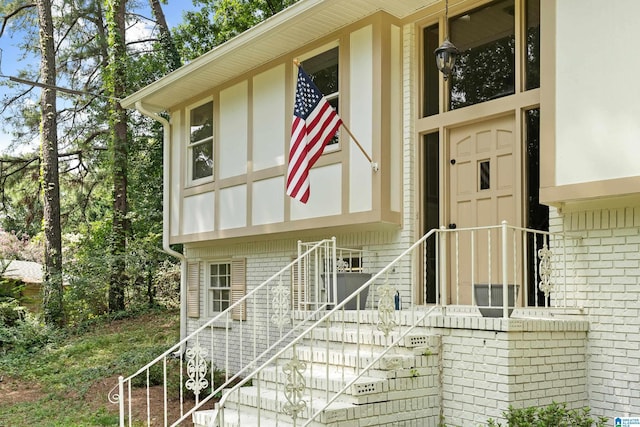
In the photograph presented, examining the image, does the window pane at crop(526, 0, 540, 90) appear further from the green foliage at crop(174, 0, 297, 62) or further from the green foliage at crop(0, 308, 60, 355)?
the green foliage at crop(0, 308, 60, 355)

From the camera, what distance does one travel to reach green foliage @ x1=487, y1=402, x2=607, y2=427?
509cm

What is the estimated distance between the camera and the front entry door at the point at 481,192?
23.0 ft

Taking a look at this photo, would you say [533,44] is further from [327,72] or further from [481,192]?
[327,72]

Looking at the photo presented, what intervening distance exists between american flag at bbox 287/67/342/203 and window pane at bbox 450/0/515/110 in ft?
5.04

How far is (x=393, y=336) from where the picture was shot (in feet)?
20.0

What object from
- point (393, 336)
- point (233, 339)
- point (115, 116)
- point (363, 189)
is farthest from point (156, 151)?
point (393, 336)

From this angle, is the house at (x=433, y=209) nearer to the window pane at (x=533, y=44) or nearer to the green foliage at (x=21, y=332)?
the window pane at (x=533, y=44)

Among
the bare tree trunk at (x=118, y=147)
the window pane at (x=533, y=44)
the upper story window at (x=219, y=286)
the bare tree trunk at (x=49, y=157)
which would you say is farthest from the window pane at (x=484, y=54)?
the bare tree trunk at (x=49, y=157)

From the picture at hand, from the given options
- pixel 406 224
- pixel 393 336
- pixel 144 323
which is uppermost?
pixel 406 224

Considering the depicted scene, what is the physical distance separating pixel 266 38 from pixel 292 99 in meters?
0.93

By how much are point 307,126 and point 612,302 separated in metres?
3.76

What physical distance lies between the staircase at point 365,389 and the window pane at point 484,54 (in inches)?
110

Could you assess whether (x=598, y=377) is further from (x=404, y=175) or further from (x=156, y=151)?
(x=156, y=151)

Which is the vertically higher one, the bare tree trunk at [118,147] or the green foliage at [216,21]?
the green foliage at [216,21]
